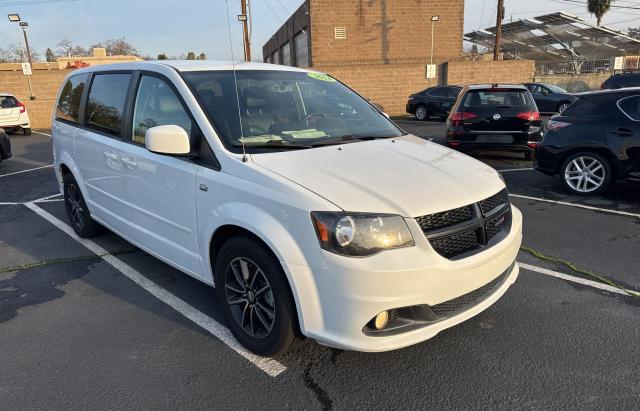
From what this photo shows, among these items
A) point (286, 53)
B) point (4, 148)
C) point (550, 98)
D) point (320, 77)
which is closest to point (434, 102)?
point (550, 98)

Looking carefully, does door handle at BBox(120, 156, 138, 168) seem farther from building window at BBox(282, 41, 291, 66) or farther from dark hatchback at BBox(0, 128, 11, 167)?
building window at BBox(282, 41, 291, 66)

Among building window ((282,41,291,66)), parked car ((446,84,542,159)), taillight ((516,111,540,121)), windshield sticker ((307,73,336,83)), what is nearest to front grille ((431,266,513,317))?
windshield sticker ((307,73,336,83))

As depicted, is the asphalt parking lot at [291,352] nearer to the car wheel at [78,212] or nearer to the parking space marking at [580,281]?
the parking space marking at [580,281]

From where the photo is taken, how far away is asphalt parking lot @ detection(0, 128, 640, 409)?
8.52ft

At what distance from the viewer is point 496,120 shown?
8.47m

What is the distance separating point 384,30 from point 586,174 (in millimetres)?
22554

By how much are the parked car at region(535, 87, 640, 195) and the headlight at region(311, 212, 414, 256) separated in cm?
524

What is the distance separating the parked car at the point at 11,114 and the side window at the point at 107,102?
1432 centimetres

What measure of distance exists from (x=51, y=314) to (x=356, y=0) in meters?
26.0

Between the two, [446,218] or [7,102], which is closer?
[446,218]

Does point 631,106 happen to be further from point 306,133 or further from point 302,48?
point 302,48

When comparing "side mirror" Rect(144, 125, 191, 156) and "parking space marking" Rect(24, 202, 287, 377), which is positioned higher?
"side mirror" Rect(144, 125, 191, 156)

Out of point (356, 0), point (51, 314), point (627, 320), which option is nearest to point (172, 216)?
point (51, 314)

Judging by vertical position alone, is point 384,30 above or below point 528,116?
above
